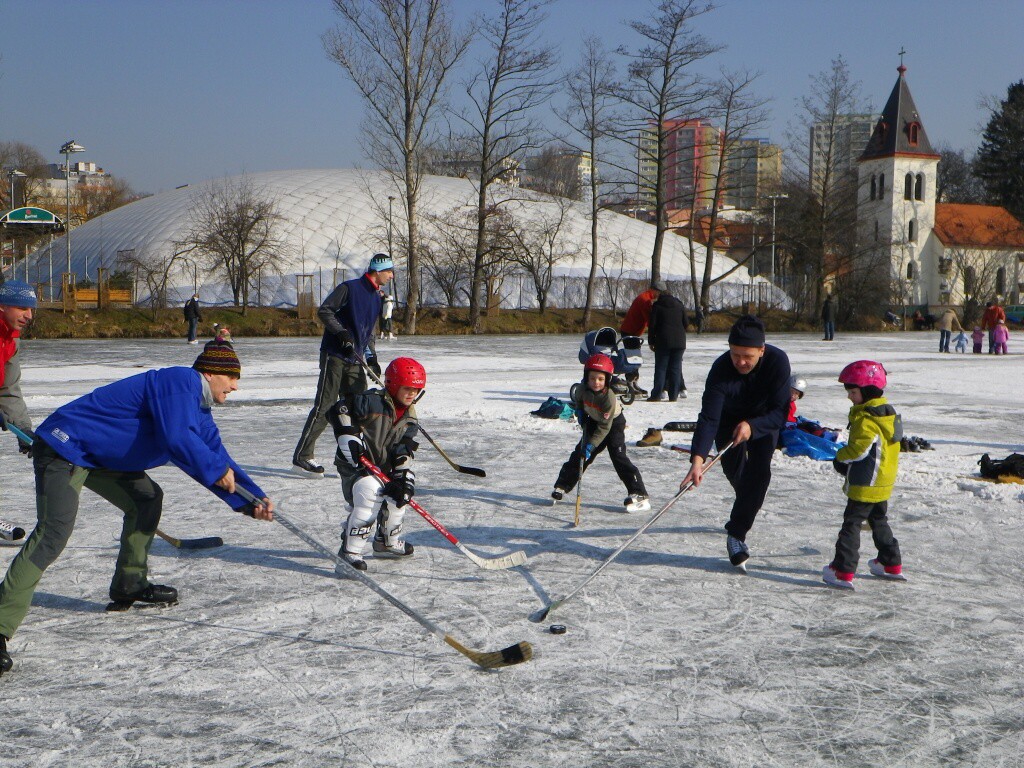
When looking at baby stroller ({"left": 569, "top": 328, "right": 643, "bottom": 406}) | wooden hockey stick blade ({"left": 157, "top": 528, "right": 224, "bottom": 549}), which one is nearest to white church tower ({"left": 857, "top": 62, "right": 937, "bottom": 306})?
baby stroller ({"left": 569, "top": 328, "right": 643, "bottom": 406})

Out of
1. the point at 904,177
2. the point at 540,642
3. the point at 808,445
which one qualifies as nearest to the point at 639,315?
the point at 808,445

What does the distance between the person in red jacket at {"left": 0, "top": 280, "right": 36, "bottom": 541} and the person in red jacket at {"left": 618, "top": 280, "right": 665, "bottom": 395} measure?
7.88 meters

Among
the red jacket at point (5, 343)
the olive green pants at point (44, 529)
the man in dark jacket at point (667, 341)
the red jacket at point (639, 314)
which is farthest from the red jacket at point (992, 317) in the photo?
the olive green pants at point (44, 529)

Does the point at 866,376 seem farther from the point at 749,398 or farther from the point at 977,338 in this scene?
the point at 977,338

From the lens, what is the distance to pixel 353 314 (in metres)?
7.29

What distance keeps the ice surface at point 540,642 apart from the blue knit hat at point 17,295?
1.33m

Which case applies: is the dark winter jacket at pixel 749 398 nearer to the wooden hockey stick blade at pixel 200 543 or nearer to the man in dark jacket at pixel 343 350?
the wooden hockey stick blade at pixel 200 543

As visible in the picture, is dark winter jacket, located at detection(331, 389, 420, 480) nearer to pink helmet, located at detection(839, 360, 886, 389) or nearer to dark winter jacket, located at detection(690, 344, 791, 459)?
dark winter jacket, located at detection(690, 344, 791, 459)

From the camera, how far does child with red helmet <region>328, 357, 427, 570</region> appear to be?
484cm

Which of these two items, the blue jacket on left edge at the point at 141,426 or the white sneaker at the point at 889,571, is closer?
the blue jacket on left edge at the point at 141,426

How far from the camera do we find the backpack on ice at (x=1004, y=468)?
7168 mm

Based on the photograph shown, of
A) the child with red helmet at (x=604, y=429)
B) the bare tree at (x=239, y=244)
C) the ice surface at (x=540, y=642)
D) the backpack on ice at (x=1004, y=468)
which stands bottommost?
the ice surface at (x=540, y=642)

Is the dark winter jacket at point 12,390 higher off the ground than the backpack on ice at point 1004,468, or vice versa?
the dark winter jacket at point 12,390

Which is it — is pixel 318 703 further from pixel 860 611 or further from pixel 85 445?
pixel 860 611
